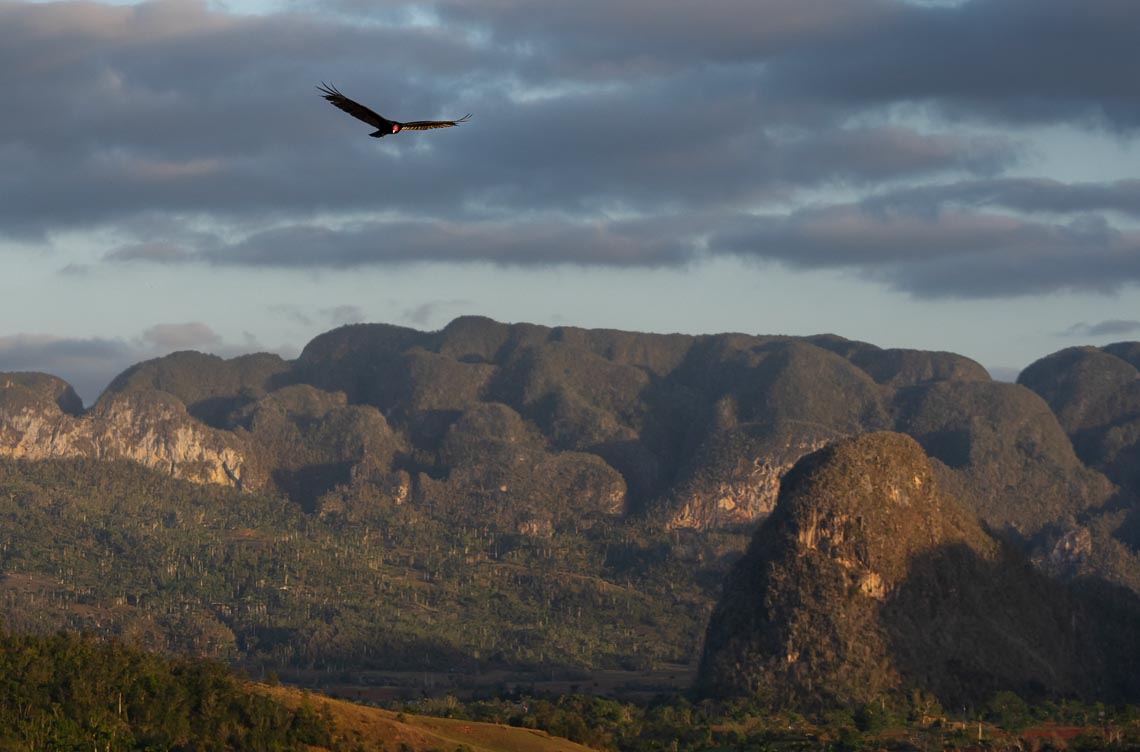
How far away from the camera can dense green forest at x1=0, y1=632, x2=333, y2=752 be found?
105 metres

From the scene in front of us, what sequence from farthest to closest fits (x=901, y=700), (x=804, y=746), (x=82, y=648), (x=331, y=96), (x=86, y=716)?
(x=901, y=700)
(x=804, y=746)
(x=82, y=648)
(x=86, y=716)
(x=331, y=96)

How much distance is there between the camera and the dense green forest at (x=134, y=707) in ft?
345

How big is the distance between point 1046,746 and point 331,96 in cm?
11627

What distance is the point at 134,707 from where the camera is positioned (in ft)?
366

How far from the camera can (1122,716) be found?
A: 17225cm

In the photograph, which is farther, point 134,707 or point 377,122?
point 134,707

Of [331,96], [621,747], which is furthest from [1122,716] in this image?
[331,96]

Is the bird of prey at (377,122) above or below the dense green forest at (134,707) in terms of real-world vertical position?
above

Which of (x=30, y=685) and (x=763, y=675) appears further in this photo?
(x=763, y=675)

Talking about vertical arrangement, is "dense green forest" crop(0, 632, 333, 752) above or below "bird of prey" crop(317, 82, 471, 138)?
below

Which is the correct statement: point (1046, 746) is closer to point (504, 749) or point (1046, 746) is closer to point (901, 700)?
point (901, 700)

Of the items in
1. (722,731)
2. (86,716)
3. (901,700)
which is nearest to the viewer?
(86,716)

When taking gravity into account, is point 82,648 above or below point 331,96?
below

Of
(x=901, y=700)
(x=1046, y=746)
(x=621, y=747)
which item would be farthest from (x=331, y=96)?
(x=901, y=700)
